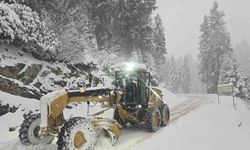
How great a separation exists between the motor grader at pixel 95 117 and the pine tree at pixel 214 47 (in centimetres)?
4405

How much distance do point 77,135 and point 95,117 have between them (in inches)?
83.4

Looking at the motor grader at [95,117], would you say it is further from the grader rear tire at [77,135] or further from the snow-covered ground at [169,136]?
the snow-covered ground at [169,136]

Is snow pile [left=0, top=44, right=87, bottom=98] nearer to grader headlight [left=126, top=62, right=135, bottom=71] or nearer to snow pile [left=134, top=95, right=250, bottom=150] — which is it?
grader headlight [left=126, top=62, right=135, bottom=71]

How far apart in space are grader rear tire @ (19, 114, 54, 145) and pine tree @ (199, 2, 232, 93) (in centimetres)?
4914

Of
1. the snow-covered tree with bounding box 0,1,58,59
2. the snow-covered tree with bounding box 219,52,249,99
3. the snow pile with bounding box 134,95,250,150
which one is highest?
the snow-covered tree with bounding box 0,1,58,59

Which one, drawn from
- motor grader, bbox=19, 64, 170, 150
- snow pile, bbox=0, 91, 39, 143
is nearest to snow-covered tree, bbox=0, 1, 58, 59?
snow pile, bbox=0, 91, 39, 143

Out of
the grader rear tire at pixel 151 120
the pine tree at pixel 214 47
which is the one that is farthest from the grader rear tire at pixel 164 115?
the pine tree at pixel 214 47

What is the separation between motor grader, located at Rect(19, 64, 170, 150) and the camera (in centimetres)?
838

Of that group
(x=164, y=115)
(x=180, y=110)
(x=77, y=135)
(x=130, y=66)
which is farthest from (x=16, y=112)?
(x=180, y=110)

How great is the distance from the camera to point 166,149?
33.0 ft

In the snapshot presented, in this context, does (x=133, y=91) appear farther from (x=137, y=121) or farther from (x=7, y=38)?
(x=7, y=38)

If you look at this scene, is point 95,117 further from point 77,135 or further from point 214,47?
point 214,47

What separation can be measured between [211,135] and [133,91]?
3626 millimetres

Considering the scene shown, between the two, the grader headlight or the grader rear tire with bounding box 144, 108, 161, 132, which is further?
the grader headlight
